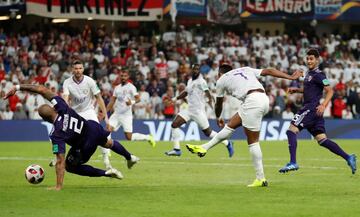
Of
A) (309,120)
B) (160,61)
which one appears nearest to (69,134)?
(309,120)

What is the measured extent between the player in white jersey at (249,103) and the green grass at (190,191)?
0.60 m

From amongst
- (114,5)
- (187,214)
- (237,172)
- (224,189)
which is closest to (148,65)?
(114,5)

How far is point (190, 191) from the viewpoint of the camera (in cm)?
1669

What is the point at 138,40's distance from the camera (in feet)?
146

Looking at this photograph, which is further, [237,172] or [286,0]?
[286,0]

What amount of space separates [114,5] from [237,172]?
22.0 meters

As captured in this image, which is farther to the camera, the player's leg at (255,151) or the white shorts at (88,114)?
the white shorts at (88,114)

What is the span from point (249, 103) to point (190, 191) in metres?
1.90

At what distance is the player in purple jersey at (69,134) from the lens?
1639cm

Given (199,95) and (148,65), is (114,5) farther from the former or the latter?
(199,95)

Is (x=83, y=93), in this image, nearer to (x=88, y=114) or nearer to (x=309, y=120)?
(x=88, y=114)

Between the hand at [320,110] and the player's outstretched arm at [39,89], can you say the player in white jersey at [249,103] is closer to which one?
the hand at [320,110]

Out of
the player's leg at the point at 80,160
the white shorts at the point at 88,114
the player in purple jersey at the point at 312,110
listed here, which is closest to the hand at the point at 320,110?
the player in purple jersey at the point at 312,110

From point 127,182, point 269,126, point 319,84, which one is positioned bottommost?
point 269,126
